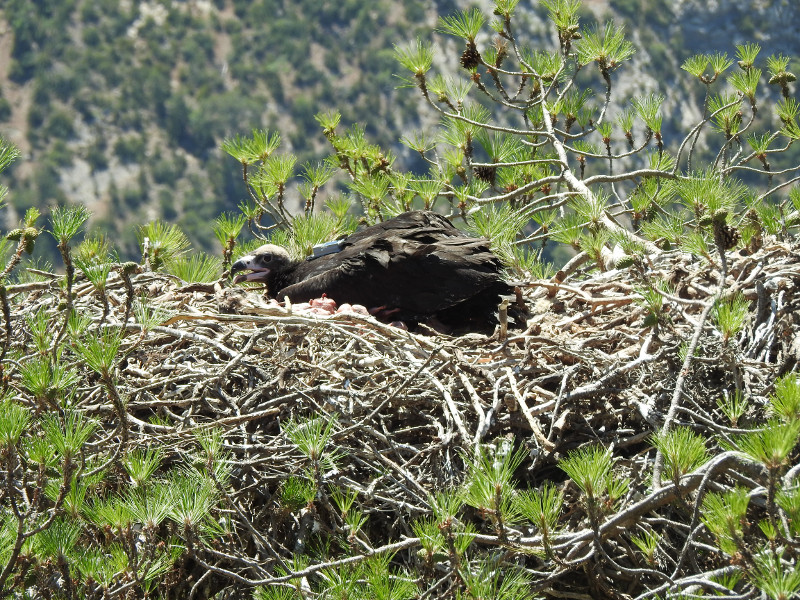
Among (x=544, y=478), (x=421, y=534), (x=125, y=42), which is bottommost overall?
(x=125, y=42)

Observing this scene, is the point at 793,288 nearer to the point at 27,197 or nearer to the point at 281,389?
the point at 281,389

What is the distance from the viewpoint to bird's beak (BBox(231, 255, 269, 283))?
220 inches

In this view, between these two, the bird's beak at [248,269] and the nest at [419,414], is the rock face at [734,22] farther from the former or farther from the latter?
the nest at [419,414]

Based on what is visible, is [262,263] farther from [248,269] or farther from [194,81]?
[194,81]

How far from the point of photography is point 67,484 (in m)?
2.80

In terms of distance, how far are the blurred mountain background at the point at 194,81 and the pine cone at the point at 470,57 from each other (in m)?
40.1

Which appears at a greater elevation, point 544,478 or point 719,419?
point 719,419

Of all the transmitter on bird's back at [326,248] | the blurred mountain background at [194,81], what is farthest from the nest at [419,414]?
the blurred mountain background at [194,81]

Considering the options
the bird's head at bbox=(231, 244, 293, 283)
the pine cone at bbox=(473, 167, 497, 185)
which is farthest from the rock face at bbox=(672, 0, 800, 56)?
the bird's head at bbox=(231, 244, 293, 283)

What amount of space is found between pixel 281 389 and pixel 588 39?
3.26 m

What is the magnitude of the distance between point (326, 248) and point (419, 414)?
2050 mm

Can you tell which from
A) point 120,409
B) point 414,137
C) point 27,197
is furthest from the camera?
point 27,197

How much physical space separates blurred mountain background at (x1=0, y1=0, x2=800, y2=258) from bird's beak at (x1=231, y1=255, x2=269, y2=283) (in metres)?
40.3

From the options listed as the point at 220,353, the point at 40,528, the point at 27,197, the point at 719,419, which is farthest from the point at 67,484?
the point at 27,197
